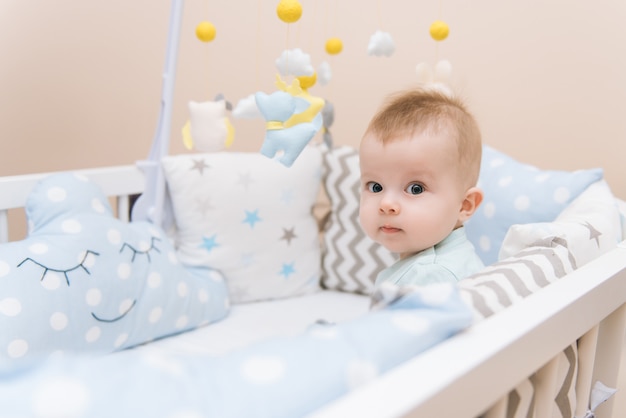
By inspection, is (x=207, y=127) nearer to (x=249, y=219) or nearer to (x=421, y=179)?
(x=249, y=219)

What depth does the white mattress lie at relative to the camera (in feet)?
4.29

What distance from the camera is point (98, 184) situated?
1413mm

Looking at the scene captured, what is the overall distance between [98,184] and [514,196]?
81 cm

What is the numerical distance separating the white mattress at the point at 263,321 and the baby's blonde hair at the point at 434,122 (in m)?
0.52

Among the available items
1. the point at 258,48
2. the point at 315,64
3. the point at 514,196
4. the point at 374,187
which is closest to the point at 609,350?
the point at 374,187

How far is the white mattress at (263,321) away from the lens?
51.4 inches

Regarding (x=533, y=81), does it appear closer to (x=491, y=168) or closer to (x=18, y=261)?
(x=491, y=168)

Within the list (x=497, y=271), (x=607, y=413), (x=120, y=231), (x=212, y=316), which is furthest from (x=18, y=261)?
(x=607, y=413)

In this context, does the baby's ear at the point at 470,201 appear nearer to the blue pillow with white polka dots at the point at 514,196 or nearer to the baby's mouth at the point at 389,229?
the baby's mouth at the point at 389,229

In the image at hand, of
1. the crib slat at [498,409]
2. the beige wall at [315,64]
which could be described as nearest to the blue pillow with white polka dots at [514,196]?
the beige wall at [315,64]

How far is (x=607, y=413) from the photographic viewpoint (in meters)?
0.92

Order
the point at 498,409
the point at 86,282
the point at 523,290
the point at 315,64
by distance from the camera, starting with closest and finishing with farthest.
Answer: the point at 498,409 < the point at 523,290 < the point at 86,282 < the point at 315,64

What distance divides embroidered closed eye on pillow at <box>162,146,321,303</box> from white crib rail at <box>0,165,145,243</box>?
10 centimetres

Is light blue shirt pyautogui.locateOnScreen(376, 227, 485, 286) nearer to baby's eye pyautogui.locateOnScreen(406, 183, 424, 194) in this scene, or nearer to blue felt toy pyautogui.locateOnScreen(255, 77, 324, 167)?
baby's eye pyautogui.locateOnScreen(406, 183, 424, 194)
